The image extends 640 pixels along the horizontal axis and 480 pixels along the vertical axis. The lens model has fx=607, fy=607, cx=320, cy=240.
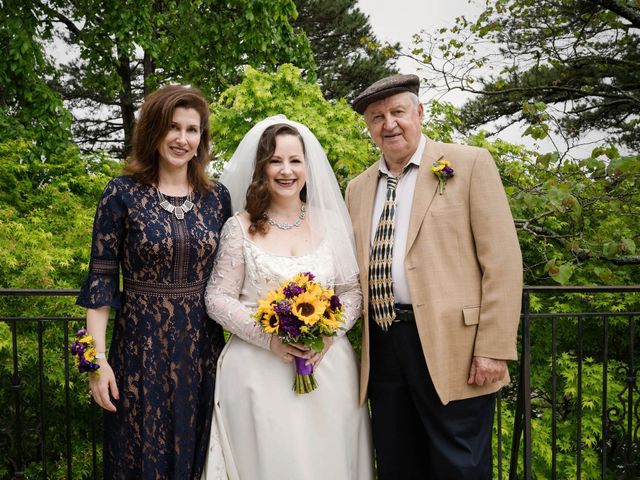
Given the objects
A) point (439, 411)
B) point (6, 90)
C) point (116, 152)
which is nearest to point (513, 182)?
point (439, 411)

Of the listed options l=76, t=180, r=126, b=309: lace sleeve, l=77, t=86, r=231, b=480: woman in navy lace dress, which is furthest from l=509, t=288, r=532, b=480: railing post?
l=76, t=180, r=126, b=309: lace sleeve

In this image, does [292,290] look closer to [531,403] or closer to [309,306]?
[309,306]

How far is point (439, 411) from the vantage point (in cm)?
252

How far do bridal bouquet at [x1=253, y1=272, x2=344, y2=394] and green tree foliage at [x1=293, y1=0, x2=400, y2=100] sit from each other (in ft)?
48.4

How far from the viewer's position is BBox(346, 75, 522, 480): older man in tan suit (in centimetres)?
245

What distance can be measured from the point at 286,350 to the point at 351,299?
396mm

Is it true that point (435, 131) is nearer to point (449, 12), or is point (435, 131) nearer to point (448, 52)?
point (448, 52)

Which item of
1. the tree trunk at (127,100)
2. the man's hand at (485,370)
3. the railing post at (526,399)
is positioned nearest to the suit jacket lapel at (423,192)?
the man's hand at (485,370)

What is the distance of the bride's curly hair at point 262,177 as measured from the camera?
2.72 meters

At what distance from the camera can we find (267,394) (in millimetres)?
2531

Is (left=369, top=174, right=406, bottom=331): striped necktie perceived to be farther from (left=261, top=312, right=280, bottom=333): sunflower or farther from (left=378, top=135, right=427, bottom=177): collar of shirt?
(left=261, top=312, right=280, bottom=333): sunflower

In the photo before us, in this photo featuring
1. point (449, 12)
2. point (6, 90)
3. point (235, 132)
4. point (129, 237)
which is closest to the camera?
point (129, 237)

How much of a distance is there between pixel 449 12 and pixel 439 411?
777 cm

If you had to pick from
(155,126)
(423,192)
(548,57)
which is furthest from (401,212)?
(548,57)
